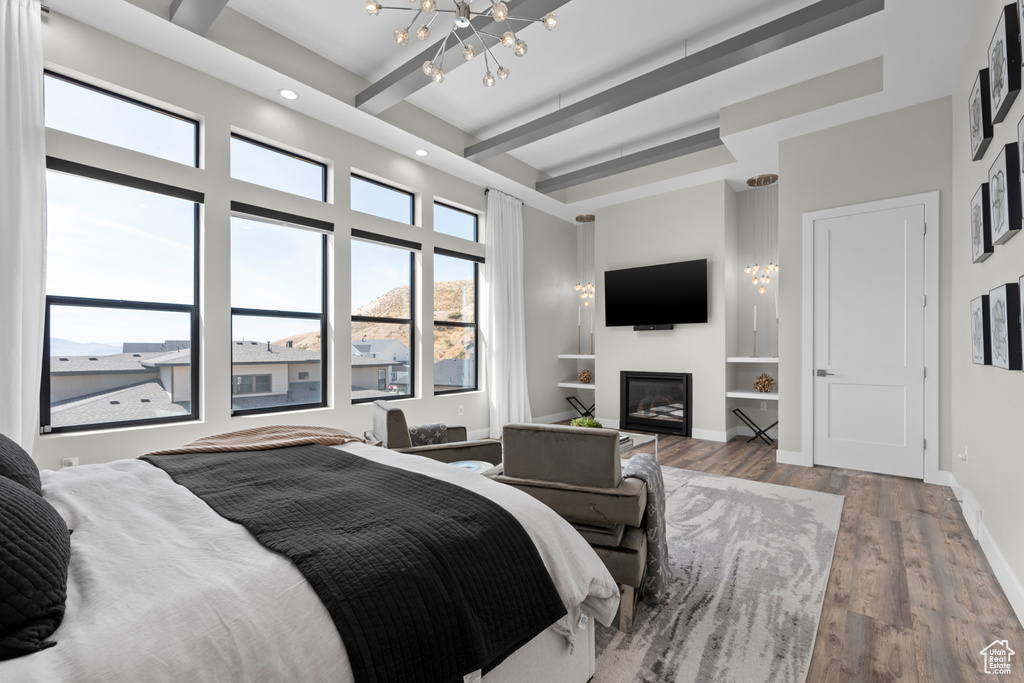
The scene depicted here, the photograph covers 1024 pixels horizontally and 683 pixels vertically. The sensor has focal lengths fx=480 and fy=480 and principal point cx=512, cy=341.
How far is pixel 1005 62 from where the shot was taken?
2.00m

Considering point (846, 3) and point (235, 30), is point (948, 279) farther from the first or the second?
point (235, 30)

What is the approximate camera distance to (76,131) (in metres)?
3.04

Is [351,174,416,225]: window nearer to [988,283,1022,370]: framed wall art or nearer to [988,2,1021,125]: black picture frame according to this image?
[988,2,1021,125]: black picture frame

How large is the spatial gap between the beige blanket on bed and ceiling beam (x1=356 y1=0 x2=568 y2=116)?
255 cm

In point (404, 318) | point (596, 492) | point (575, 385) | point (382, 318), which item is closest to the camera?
point (596, 492)

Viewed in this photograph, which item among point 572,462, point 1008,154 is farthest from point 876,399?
point 572,462

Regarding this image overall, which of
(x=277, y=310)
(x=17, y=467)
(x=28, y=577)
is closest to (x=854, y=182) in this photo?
(x=277, y=310)

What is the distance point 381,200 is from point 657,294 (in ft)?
11.2

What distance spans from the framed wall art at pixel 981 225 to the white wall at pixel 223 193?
4.29 meters

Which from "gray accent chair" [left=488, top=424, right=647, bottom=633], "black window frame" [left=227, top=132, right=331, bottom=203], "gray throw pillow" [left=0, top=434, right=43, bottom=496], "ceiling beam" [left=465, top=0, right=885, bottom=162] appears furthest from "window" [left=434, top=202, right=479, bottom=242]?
"gray throw pillow" [left=0, top=434, right=43, bottom=496]

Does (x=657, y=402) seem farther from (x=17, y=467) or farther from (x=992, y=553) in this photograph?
(x=17, y=467)

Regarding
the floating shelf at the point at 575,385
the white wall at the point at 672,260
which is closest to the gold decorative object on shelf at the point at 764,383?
the white wall at the point at 672,260

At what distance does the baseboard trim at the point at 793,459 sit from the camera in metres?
4.28

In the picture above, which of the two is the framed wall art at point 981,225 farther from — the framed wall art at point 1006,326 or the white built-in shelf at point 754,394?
the white built-in shelf at point 754,394
